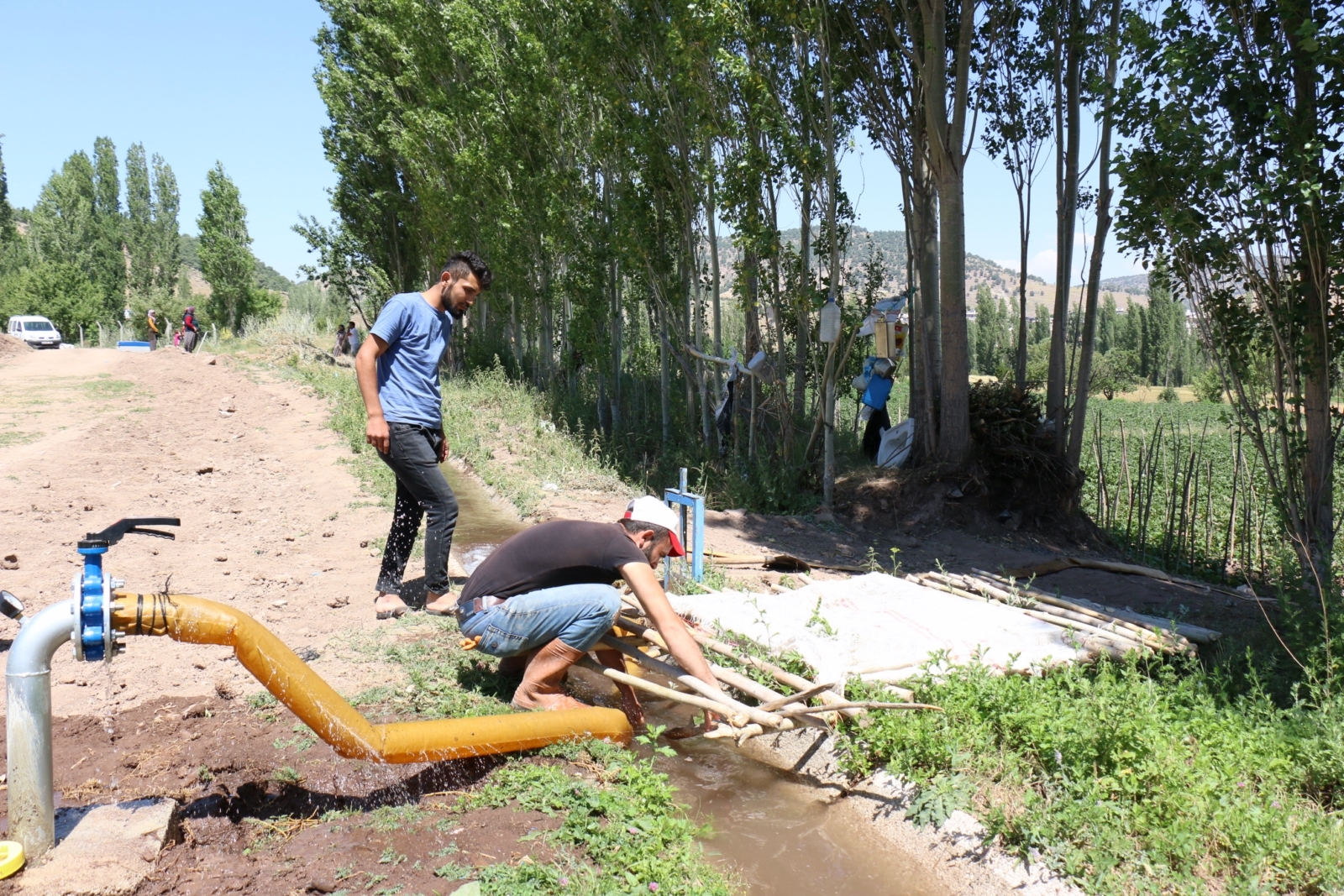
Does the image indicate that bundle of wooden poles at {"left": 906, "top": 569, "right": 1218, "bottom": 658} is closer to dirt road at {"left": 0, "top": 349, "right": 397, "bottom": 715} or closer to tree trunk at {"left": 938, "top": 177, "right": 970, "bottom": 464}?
dirt road at {"left": 0, "top": 349, "right": 397, "bottom": 715}

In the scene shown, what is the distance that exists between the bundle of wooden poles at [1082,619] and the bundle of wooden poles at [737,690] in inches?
56.0

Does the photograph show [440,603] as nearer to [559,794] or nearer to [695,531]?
[695,531]

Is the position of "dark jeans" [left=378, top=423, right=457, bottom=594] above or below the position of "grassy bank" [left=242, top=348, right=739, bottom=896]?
above

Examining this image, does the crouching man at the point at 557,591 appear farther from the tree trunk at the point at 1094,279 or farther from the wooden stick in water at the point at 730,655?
the tree trunk at the point at 1094,279

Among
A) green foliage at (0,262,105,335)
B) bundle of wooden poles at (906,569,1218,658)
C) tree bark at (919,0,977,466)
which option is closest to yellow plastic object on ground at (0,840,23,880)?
bundle of wooden poles at (906,569,1218,658)

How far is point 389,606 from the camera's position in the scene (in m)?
5.13

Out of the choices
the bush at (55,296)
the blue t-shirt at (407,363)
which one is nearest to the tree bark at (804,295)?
the blue t-shirt at (407,363)

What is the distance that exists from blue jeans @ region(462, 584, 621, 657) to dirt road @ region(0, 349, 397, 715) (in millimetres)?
794

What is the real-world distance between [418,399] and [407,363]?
20 cm

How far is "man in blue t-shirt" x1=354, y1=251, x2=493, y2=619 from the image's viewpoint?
4859mm

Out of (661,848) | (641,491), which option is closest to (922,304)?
(641,491)

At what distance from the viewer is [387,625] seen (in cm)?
501

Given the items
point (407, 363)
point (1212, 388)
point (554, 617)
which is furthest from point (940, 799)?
point (1212, 388)

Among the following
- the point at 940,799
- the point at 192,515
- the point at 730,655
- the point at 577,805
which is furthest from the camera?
the point at 192,515
